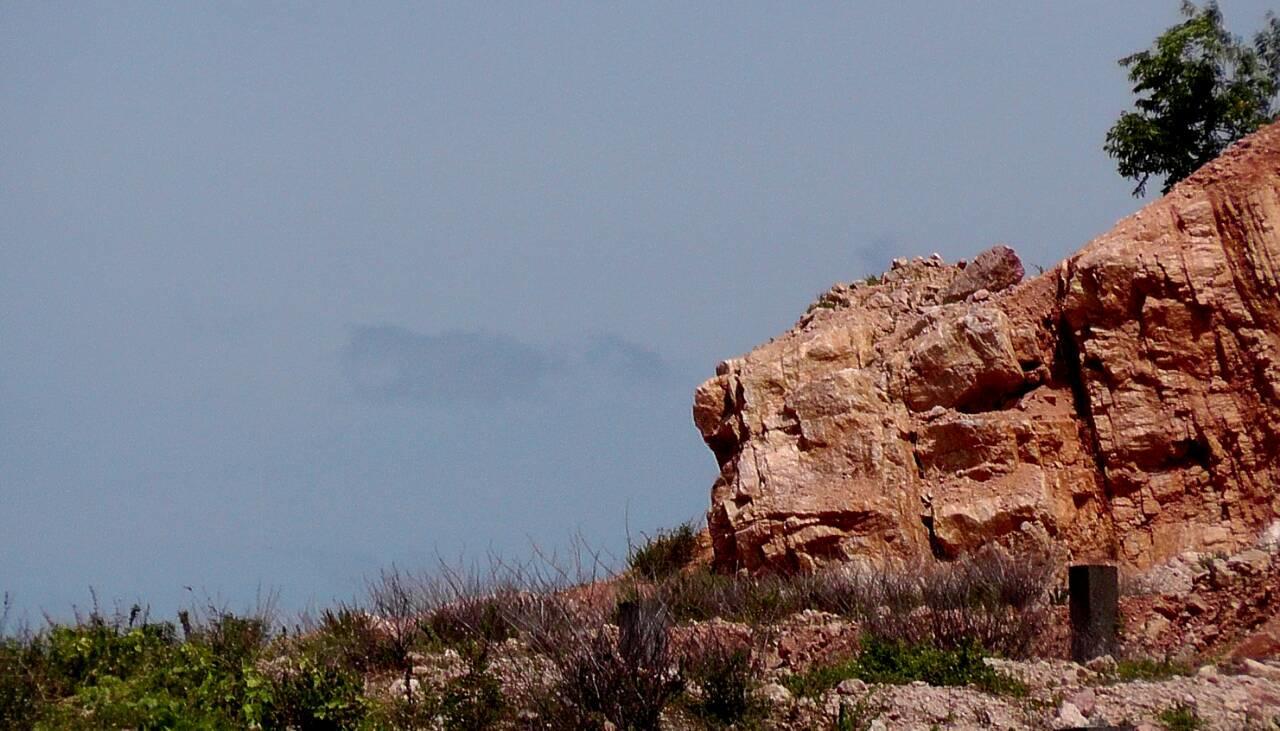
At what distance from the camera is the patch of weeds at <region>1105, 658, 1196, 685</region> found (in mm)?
12234

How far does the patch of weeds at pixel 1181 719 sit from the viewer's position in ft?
35.1

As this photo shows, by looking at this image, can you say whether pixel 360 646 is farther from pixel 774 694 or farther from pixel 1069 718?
pixel 1069 718

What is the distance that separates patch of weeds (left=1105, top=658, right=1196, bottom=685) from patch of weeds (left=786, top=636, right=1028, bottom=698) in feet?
2.97

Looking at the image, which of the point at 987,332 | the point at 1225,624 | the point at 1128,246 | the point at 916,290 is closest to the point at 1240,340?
the point at 1128,246

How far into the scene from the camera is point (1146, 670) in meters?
12.5

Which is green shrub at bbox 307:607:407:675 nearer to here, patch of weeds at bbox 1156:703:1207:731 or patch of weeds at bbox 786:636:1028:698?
patch of weeds at bbox 786:636:1028:698

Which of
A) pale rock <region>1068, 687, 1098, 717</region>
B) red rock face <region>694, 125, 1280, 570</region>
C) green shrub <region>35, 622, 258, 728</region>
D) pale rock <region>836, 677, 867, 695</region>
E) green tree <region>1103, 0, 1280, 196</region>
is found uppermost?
green tree <region>1103, 0, 1280, 196</region>

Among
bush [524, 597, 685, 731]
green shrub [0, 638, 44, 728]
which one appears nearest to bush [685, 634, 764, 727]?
bush [524, 597, 685, 731]

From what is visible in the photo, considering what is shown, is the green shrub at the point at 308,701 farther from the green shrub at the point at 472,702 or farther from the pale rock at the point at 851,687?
the pale rock at the point at 851,687

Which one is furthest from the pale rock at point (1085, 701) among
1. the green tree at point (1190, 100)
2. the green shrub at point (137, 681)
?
the green tree at point (1190, 100)

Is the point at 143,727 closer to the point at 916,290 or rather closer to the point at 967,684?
the point at 967,684

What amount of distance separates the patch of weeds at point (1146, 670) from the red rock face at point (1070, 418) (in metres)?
4.60

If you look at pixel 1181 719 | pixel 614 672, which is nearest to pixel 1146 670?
pixel 1181 719

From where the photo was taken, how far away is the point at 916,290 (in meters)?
22.7
